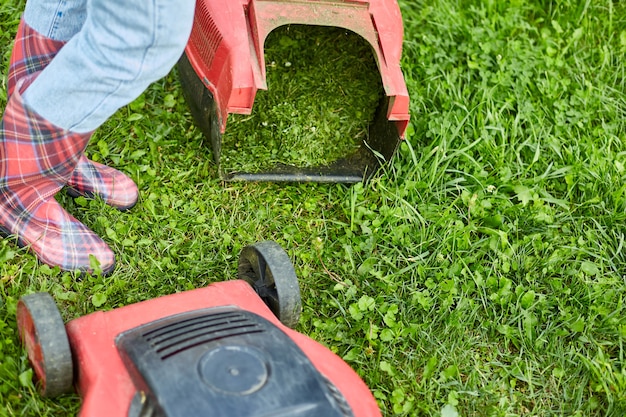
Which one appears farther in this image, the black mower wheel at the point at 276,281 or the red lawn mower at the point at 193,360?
the black mower wheel at the point at 276,281

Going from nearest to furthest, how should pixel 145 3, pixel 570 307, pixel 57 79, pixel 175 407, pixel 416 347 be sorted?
pixel 175 407 < pixel 145 3 < pixel 57 79 < pixel 416 347 < pixel 570 307

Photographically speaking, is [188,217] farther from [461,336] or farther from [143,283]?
[461,336]

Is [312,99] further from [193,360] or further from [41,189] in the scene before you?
[193,360]

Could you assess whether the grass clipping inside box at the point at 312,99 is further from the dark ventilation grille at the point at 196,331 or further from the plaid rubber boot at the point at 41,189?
the dark ventilation grille at the point at 196,331

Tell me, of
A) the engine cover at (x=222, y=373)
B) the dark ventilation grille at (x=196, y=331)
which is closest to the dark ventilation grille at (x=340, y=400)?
the engine cover at (x=222, y=373)

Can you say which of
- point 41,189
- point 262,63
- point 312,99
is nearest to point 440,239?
point 312,99

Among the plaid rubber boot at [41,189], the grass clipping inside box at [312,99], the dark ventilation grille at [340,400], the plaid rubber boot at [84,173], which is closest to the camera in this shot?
the dark ventilation grille at [340,400]

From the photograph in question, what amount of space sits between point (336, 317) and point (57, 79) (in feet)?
3.49

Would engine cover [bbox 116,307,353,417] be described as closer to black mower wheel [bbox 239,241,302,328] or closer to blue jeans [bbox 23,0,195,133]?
black mower wheel [bbox 239,241,302,328]

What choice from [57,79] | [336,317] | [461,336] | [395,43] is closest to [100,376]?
[57,79]

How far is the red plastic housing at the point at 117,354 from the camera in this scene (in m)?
1.49

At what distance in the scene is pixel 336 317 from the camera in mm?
2205

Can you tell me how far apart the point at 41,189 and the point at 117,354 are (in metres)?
0.68

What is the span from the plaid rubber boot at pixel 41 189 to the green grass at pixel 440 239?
0.19 ft
